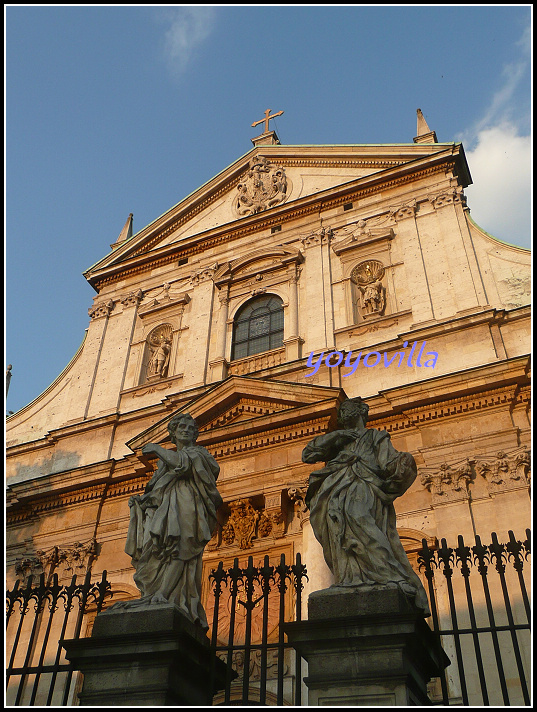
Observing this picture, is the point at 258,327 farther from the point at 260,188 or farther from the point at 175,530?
the point at 175,530

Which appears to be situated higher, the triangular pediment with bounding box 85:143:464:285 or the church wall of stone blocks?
the triangular pediment with bounding box 85:143:464:285

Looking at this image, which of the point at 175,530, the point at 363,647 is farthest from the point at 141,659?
the point at 363,647

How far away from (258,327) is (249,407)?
3.05 m

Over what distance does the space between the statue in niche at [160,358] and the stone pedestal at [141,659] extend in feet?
35.9

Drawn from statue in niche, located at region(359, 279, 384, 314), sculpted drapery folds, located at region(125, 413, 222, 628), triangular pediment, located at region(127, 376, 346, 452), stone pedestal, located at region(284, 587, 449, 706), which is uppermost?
statue in niche, located at region(359, 279, 384, 314)

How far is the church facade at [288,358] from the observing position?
1167 cm

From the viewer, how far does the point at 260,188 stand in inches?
733

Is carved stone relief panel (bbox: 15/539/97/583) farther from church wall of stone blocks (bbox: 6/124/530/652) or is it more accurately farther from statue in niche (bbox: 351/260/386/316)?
statue in niche (bbox: 351/260/386/316)

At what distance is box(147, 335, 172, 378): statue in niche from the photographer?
1622 centimetres

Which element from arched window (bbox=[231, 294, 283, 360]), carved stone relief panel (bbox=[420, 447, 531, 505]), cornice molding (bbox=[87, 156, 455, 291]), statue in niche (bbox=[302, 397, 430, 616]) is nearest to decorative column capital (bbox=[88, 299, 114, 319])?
cornice molding (bbox=[87, 156, 455, 291])

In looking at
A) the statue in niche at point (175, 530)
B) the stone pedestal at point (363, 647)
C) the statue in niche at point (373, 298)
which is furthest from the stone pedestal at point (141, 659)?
the statue in niche at point (373, 298)

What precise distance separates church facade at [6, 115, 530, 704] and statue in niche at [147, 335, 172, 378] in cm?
6

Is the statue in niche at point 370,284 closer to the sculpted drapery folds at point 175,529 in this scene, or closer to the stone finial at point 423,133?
the stone finial at point 423,133

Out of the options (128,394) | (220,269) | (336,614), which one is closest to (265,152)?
(220,269)
